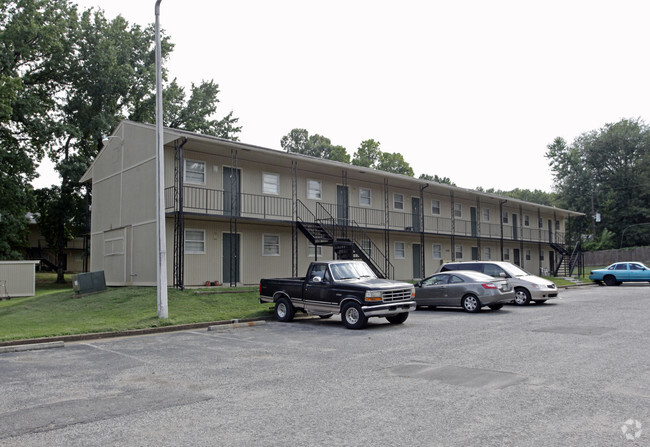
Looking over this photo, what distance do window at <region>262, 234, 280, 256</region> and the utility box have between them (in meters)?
6.87

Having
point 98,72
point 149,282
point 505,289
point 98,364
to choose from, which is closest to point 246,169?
point 149,282

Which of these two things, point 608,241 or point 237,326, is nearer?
point 237,326

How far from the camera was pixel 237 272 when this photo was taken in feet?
75.5

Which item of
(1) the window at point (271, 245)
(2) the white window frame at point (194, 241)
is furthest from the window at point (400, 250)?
(2) the white window frame at point (194, 241)

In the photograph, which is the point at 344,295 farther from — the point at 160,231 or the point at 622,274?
the point at 622,274

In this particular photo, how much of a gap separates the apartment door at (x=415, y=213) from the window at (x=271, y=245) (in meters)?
10.3

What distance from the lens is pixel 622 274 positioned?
109ft

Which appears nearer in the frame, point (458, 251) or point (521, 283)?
point (521, 283)

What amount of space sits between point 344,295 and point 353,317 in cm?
62

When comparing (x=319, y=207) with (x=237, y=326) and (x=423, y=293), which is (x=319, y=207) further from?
(x=237, y=326)

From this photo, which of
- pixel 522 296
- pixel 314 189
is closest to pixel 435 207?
pixel 314 189

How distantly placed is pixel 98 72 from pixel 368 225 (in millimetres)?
22244

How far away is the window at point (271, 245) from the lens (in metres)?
24.2

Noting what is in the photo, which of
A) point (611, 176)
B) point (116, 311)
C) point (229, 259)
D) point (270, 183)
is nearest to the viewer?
point (116, 311)
